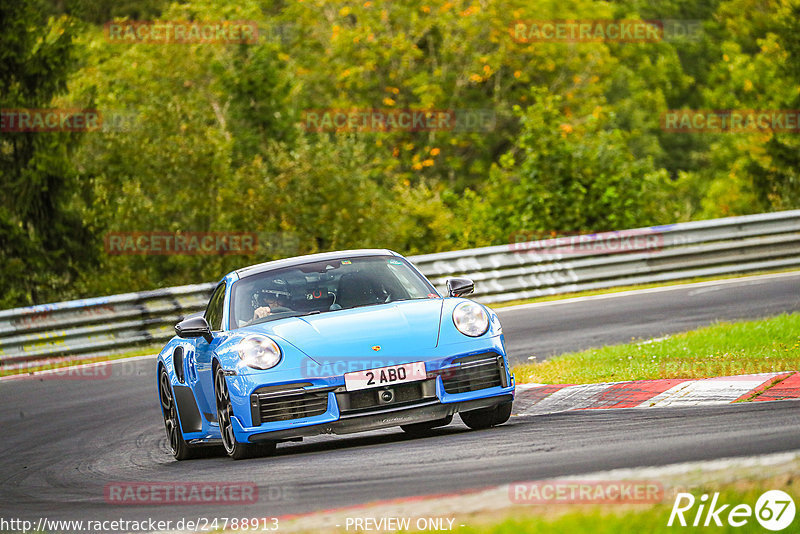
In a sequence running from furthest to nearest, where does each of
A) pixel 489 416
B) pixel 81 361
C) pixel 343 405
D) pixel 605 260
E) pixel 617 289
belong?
pixel 605 260 → pixel 617 289 → pixel 81 361 → pixel 489 416 → pixel 343 405

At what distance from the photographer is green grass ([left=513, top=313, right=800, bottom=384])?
32.5ft

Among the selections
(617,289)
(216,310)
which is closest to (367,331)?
(216,310)

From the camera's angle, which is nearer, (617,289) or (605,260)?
(617,289)

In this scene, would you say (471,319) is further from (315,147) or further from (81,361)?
(315,147)

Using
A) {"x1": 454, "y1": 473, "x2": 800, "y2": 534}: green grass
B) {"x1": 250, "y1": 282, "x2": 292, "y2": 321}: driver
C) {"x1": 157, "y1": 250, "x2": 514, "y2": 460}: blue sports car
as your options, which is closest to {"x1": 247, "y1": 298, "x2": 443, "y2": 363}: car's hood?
{"x1": 157, "y1": 250, "x2": 514, "y2": 460}: blue sports car

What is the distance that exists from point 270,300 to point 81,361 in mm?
9033

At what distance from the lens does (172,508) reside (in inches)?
259

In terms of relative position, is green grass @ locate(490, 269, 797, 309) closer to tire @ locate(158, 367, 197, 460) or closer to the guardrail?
the guardrail

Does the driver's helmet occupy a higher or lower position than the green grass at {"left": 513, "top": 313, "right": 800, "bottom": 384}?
higher

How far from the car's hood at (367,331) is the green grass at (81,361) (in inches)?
360

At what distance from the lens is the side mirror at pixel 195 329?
8.86 m

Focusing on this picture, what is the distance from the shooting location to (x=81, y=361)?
17312 mm

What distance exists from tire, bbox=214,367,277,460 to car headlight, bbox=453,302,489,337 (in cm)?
145

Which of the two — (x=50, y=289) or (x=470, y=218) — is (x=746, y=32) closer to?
(x=470, y=218)
